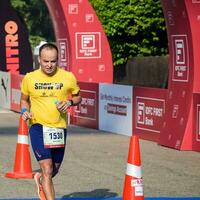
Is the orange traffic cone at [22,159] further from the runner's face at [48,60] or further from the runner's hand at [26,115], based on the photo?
the runner's face at [48,60]

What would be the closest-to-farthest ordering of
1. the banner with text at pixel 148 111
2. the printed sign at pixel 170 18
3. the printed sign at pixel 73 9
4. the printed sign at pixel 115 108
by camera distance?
the printed sign at pixel 170 18
the banner with text at pixel 148 111
the printed sign at pixel 115 108
the printed sign at pixel 73 9

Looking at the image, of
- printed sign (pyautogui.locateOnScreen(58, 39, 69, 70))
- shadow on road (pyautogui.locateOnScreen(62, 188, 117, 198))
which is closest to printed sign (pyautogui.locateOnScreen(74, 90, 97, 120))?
printed sign (pyautogui.locateOnScreen(58, 39, 69, 70))

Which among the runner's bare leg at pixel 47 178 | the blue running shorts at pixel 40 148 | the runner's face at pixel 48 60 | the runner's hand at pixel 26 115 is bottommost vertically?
the runner's bare leg at pixel 47 178

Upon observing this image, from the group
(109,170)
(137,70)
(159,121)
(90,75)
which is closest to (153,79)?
(137,70)

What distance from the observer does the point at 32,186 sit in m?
12.0

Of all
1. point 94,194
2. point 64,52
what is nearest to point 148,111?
point 94,194

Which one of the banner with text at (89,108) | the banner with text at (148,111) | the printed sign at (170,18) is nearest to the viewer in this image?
the printed sign at (170,18)

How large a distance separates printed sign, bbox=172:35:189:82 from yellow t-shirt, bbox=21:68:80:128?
7.16 m

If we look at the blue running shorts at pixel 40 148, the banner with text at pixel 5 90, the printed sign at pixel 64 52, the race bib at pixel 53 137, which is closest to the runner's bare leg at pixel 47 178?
the blue running shorts at pixel 40 148

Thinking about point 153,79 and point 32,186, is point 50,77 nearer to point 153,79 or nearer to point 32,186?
point 32,186

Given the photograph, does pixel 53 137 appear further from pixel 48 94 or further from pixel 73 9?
pixel 73 9

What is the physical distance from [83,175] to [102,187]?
48.0 inches

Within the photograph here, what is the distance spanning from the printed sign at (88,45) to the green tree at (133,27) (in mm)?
16822

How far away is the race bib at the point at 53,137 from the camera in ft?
30.3
